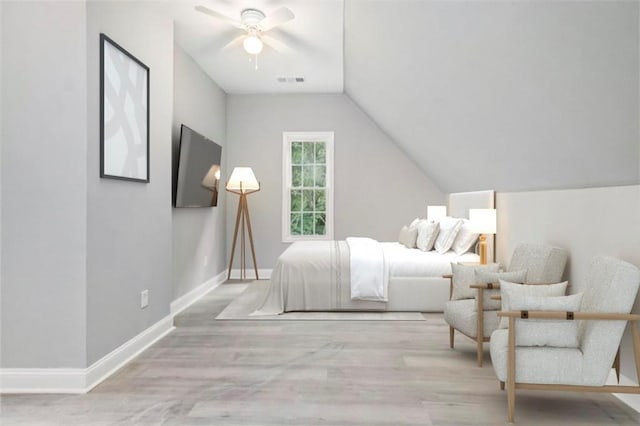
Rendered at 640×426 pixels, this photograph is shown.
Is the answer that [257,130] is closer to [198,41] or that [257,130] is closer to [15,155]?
[198,41]

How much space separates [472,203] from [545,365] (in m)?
3.35

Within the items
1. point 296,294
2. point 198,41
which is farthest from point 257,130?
point 296,294

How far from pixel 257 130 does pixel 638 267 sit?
5808 millimetres

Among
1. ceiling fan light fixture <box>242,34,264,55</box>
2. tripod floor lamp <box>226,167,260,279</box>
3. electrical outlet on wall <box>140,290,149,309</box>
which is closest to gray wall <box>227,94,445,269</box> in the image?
tripod floor lamp <box>226,167,260,279</box>

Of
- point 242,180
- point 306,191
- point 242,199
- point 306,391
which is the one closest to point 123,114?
point 306,391

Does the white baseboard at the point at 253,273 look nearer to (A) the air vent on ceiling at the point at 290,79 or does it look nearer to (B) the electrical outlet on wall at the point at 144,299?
(A) the air vent on ceiling at the point at 290,79

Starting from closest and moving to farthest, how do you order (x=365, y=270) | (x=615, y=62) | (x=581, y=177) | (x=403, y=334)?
1. (x=615, y=62)
2. (x=581, y=177)
3. (x=403, y=334)
4. (x=365, y=270)

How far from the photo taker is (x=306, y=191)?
7.44m

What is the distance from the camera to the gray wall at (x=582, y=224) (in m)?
2.55

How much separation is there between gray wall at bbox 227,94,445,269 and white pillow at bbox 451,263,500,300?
11.7 feet

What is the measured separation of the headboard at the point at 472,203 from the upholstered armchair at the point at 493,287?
1.22 meters

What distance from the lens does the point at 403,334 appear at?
13.2 ft

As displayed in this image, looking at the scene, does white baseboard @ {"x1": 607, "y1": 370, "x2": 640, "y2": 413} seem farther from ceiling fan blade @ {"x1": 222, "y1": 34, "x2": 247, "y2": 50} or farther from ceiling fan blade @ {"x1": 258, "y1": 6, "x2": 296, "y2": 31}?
ceiling fan blade @ {"x1": 222, "y1": 34, "x2": 247, "y2": 50}

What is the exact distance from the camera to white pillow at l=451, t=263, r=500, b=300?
360 centimetres
